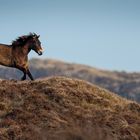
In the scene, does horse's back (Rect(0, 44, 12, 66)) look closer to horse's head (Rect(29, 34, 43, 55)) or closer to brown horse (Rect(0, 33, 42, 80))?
brown horse (Rect(0, 33, 42, 80))

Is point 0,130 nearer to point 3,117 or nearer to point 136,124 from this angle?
point 3,117

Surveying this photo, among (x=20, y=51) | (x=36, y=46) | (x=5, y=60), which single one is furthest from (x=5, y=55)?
(x=36, y=46)

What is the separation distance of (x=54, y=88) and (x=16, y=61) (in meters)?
3.63

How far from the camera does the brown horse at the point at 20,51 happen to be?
34094 millimetres

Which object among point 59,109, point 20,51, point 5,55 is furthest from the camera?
point 20,51

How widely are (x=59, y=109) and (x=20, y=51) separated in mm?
5607

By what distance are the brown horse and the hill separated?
60.8 inches

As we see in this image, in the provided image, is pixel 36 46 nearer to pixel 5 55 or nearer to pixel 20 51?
pixel 20 51

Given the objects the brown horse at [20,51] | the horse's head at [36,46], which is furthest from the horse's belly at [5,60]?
the horse's head at [36,46]

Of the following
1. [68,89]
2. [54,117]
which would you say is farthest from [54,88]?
[54,117]

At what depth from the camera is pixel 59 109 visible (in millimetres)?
29875

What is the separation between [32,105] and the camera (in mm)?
30000

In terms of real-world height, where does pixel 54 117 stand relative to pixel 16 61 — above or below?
below

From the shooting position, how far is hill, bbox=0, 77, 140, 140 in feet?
91.5
